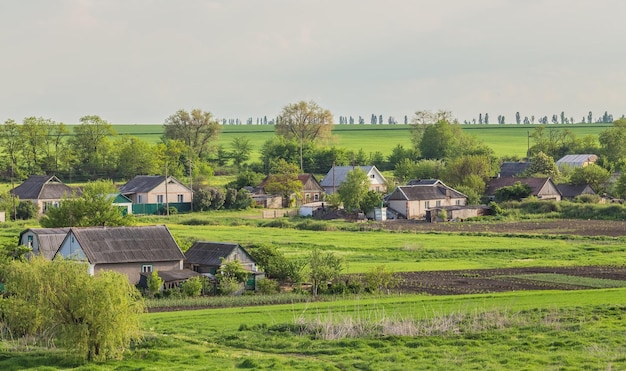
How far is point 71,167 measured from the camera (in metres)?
112

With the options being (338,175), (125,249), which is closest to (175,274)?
(125,249)

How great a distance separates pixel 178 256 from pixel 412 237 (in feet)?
81.1

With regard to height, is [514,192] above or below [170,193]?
below

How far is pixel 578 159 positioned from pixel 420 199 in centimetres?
3888

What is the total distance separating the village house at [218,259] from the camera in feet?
161

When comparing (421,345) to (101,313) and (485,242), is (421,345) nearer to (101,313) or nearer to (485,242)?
(101,313)

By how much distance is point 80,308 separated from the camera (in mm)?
31781

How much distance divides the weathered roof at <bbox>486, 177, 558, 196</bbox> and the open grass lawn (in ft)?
175

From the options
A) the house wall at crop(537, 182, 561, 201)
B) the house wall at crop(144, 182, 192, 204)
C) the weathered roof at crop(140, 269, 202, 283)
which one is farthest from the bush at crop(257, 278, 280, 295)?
the house wall at crop(537, 182, 561, 201)

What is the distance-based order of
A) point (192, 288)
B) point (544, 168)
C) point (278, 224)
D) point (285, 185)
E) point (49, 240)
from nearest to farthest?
point (192, 288) → point (49, 240) → point (278, 224) → point (285, 185) → point (544, 168)

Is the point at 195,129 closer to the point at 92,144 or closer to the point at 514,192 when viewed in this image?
the point at 92,144

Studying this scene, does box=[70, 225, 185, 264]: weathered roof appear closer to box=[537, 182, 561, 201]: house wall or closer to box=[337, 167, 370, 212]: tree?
box=[337, 167, 370, 212]: tree

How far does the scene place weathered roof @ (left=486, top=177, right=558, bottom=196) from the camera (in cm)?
9575

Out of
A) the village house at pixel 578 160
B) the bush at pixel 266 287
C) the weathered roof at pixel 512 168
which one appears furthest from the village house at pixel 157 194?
the village house at pixel 578 160
